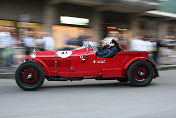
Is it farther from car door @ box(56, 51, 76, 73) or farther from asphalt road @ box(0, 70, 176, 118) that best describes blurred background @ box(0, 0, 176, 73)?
car door @ box(56, 51, 76, 73)

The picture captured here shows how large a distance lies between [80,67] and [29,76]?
1273mm

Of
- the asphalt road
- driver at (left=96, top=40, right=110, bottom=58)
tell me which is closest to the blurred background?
driver at (left=96, top=40, right=110, bottom=58)

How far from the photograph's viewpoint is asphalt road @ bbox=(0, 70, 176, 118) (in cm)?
427

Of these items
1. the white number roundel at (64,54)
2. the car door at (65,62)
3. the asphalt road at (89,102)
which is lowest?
the asphalt road at (89,102)

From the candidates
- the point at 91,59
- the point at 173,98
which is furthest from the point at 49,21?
the point at 173,98

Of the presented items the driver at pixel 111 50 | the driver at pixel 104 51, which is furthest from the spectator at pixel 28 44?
the driver at pixel 111 50

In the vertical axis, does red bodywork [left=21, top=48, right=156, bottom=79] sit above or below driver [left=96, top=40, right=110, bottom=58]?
below

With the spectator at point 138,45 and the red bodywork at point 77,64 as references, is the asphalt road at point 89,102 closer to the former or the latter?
the red bodywork at point 77,64

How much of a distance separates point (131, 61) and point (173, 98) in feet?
5.38

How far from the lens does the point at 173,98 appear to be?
551 centimetres

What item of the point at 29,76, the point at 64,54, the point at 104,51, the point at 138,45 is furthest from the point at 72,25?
the point at 29,76

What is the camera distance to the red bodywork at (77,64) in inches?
252

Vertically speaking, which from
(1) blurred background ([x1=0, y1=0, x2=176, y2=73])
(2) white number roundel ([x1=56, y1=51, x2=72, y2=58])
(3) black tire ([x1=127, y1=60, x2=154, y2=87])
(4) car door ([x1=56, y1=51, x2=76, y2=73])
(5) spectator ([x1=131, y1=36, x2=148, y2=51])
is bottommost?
(3) black tire ([x1=127, y1=60, x2=154, y2=87])

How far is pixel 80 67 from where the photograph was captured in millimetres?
6488
